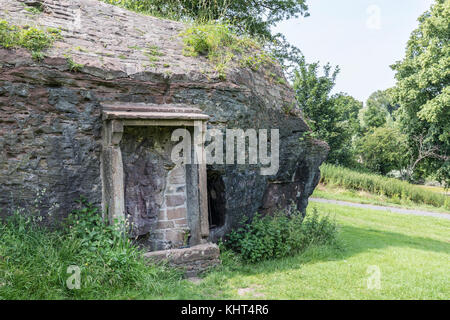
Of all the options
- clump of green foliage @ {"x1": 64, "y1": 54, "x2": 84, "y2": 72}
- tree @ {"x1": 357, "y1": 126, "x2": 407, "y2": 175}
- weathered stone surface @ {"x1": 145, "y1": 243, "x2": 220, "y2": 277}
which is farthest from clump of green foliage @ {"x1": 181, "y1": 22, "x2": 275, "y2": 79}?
tree @ {"x1": 357, "y1": 126, "x2": 407, "y2": 175}

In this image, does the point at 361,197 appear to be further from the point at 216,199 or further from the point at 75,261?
the point at 75,261

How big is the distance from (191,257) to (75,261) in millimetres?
1687

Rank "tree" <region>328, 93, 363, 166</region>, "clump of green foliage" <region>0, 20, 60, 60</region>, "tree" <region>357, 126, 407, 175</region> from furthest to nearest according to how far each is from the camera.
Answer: "tree" <region>357, 126, 407, 175</region> < "tree" <region>328, 93, 363, 166</region> < "clump of green foliage" <region>0, 20, 60, 60</region>

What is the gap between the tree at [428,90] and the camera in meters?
21.0

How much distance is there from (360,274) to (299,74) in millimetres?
15460

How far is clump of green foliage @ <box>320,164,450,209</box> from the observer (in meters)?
19.1

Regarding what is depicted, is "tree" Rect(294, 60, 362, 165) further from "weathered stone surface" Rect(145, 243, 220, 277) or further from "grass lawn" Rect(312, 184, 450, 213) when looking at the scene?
"weathered stone surface" Rect(145, 243, 220, 277)

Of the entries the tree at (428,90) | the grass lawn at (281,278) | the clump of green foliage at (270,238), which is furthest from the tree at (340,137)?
the clump of green foliage at (270,238)

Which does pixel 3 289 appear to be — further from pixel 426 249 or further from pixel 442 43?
pixel 442 43

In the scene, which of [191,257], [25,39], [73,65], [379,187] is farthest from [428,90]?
[25,39]

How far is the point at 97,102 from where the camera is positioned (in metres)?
5.20

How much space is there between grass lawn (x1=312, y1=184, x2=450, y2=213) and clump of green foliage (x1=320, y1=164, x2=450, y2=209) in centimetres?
35

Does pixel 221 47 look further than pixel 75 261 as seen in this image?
Yes

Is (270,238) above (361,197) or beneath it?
above
